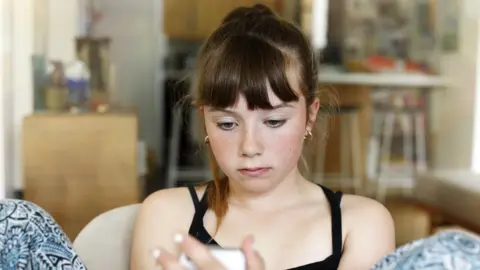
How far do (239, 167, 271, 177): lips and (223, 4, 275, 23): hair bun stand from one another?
0.75 ft

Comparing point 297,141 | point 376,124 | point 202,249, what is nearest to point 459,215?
point 376,124

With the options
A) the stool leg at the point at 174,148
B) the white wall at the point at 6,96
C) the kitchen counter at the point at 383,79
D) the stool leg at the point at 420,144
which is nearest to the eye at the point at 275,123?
the white wall at the point at 6,96

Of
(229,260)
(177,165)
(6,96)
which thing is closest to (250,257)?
(229,260)

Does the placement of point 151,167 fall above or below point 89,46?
below

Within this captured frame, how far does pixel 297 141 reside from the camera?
2.94ft

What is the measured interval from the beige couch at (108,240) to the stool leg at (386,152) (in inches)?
97.6

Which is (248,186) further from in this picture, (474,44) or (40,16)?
(474,44)

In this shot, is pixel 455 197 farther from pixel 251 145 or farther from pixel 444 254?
pixel 444 254

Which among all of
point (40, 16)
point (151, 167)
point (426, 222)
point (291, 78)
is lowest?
point (426, 222)

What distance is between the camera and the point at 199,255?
695mm

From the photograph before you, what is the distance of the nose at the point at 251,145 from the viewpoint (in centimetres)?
85

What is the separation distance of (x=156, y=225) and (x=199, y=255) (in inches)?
10.5

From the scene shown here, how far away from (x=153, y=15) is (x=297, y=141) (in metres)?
2.52

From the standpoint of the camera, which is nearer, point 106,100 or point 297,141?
point 297,141
